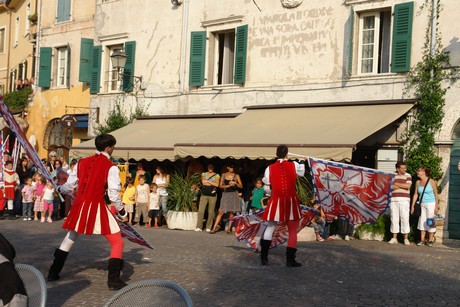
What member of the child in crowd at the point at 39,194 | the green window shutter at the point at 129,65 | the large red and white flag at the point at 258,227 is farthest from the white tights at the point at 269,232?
the green window shutter at the point at 129,65

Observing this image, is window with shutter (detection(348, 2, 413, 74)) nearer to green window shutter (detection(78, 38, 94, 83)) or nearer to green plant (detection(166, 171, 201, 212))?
green plant (detection(166, 171, 201, 212))

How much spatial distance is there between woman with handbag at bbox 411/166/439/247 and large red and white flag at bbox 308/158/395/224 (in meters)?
4.74

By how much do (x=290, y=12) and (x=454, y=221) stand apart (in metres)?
7.28

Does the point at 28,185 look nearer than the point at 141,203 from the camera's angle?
No

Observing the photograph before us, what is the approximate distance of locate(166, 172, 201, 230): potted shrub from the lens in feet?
63.3

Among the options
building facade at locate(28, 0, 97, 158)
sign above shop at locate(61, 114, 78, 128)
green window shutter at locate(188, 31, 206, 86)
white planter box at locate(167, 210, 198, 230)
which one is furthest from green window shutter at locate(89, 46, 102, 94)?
white planter box at locate(167, 210, 198, 230)

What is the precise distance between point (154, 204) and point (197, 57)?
17.2 feet

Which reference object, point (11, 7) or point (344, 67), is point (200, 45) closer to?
point (344, 67)

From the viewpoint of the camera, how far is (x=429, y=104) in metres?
17.4

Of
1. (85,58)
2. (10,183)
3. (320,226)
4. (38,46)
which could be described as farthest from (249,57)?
(38,46)

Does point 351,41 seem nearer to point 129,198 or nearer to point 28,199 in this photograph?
point 129,198

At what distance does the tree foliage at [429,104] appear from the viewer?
17.4 meters

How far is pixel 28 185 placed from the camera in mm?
21688

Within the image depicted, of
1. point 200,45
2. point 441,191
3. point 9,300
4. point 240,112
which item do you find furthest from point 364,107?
point 9,300
